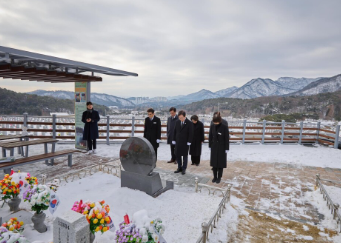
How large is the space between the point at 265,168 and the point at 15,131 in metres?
11.0

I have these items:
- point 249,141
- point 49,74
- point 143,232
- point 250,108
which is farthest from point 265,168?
point 250,108

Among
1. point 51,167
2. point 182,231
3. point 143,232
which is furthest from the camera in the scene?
point 51,167

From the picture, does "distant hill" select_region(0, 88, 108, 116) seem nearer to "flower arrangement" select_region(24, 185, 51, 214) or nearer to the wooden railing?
the wooden railing

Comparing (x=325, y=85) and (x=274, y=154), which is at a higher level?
(x=325, y=85)

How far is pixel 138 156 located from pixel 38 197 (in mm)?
2157

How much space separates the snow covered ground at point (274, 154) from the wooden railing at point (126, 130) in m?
0.61

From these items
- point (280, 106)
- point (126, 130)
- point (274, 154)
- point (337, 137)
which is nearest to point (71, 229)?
point (126, 130)

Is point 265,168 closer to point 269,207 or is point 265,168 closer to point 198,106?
point 269,207

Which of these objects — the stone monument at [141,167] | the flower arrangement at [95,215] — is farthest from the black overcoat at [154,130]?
the flower arrangement at [95,215]

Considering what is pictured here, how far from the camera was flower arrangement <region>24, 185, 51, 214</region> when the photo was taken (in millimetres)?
2857

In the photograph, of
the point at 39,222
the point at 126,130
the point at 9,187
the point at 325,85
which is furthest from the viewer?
the point at 325,85

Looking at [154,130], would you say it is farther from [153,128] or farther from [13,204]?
[13,204]

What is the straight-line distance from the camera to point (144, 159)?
4586 mm

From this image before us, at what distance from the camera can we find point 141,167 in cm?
463
